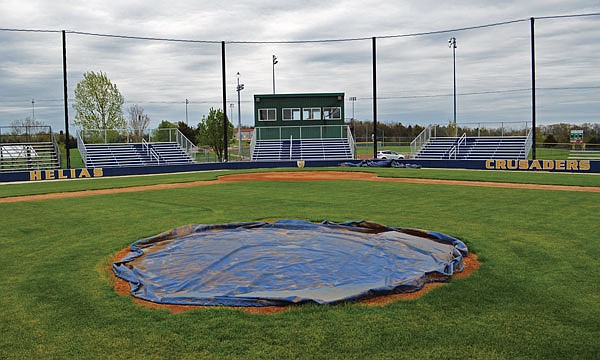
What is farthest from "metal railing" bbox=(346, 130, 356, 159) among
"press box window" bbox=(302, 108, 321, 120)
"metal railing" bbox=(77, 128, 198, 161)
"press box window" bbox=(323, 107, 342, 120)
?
"metal railing" bbox=(77, 128, 198, 161)

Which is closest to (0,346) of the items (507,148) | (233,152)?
(507,148)

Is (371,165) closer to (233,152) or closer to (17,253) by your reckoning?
(17,253)

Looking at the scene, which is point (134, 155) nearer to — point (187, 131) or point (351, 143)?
point (351, 143)

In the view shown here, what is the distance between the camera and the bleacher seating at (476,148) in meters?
36.5

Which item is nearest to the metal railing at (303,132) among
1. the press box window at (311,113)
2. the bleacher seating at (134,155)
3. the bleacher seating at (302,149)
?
the bleacher seating at (302,149)

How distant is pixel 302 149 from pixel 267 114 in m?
6.05

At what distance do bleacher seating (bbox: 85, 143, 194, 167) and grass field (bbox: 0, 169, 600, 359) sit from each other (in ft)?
81.8

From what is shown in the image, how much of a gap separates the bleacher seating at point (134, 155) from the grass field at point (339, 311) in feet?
81.8

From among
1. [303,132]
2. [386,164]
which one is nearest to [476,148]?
[386,164]

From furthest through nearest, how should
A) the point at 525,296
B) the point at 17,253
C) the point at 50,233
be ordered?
the point at 50,233 → the point at 17,253 → the point at 525,296

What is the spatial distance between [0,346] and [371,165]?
29622 mm

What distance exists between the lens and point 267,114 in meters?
46.0

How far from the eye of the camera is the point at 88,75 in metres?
51.7

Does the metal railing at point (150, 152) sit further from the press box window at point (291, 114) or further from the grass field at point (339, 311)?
the grass field at point (339, 311)
